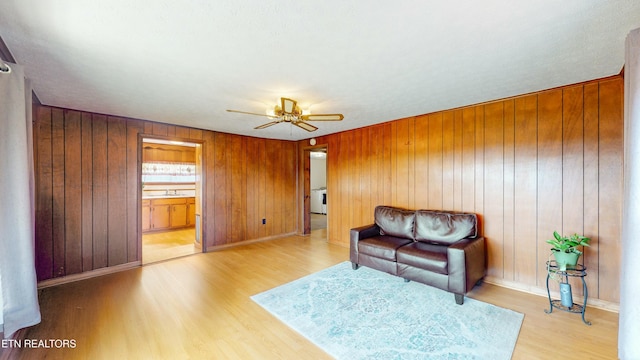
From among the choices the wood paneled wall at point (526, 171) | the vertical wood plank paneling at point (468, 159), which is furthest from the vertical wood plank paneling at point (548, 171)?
the vertical wood plank paneling at point (468, 159)

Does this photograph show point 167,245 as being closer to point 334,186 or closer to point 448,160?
point 334,186

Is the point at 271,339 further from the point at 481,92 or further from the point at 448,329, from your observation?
the point at 481,92

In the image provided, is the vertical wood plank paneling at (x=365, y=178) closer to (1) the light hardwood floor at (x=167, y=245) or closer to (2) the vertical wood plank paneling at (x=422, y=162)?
(2) the vertical wood plank paneling at (x=422, y=162)

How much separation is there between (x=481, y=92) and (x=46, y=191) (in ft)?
18.0

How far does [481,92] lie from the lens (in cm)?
278

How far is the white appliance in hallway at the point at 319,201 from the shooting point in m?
9.31

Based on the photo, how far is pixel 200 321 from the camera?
91.7 inches

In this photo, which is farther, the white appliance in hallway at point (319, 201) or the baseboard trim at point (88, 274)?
the white appliance in hallway at point (319, 201)

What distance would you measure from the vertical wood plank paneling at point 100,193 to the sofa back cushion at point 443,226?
4508mm

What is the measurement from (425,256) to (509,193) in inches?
53.1

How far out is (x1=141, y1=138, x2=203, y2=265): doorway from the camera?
5898 mm

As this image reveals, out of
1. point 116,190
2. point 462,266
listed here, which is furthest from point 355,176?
point 116,190

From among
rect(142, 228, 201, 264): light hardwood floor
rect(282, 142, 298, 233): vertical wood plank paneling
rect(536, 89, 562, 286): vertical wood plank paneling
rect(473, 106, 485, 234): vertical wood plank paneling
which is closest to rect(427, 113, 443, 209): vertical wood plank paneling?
rect(473, 106, 485, 234): vertical wood plank paneling

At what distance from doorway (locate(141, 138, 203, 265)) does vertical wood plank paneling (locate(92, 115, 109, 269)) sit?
1.72m
